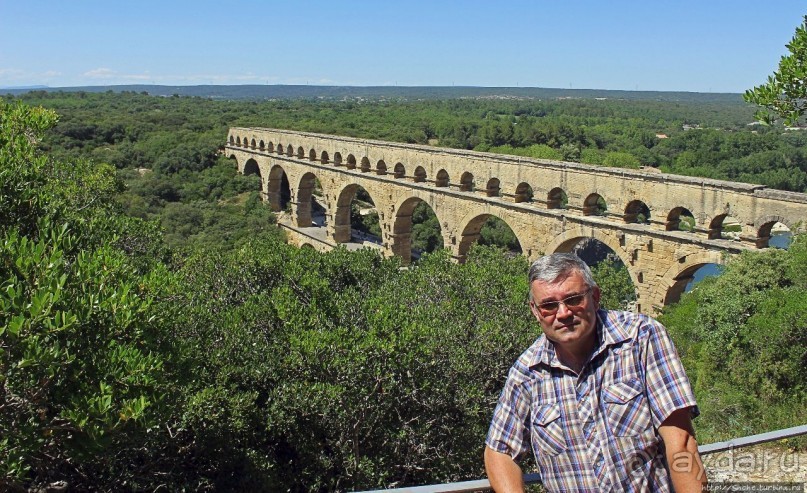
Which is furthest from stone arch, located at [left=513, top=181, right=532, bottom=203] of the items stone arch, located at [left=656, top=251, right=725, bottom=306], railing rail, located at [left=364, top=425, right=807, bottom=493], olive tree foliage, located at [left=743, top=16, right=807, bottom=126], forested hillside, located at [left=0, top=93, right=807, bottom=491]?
railing rail, located at [left=364, top=425, right=807, bottom=493]

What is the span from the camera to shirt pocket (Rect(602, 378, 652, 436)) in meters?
2.46

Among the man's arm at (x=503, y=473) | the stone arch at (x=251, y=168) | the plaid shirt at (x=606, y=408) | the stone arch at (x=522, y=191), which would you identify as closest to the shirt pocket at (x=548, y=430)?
the plaid shirt at (x=606, y=408)

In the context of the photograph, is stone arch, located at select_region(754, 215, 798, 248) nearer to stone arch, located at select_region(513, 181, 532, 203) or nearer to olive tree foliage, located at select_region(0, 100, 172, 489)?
stone arch, located at select_region(513, 181, 532, 203)

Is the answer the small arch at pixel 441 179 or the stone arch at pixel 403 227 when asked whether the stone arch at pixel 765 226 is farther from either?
the stone arch at pixel 403 227

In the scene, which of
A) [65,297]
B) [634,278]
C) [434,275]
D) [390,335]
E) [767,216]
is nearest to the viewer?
[65,297]

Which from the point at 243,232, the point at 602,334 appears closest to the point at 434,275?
the point at 602,334

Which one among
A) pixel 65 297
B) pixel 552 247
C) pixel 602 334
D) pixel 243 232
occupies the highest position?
pixel 602 334

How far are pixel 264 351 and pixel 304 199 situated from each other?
23.8 m

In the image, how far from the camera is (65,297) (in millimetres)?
4441

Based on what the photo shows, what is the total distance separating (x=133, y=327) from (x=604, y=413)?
363 centimetres

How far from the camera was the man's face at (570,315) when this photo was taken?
254 cm

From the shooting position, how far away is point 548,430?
2549 mm

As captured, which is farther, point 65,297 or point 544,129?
point 544,129

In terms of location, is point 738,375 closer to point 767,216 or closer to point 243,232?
point 767,216
